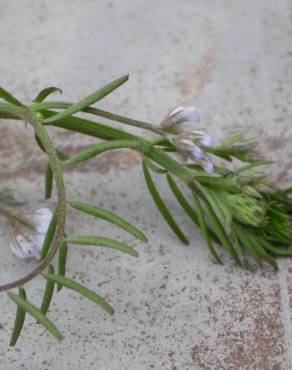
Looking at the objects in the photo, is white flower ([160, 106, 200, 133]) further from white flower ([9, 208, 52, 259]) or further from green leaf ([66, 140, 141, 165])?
white flower ([9, 208, 52, 259])

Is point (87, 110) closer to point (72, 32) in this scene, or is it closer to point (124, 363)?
point (124, 363)

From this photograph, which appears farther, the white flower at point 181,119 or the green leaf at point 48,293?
the white flower at point 181,119

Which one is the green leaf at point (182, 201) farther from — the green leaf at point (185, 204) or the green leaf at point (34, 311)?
the green leaf at point (34, 311)

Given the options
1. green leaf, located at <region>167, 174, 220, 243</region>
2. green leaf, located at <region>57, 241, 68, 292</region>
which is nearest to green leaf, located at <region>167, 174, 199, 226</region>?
green leaf, located at <region>167, 174, 220, 243</region>

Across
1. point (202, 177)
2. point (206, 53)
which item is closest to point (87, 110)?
point (202, 177)

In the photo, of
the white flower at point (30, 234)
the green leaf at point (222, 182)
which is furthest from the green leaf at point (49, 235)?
the green leaf at point (222, 182)

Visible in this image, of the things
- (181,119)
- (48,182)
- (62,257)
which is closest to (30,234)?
(48,182)

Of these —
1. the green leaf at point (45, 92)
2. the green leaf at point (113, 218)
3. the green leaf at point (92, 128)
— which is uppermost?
the green leaf at point (45, 92)
